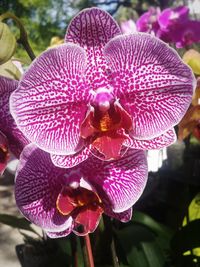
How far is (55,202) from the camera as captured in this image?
0.39 meters

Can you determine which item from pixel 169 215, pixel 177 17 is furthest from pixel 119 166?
pixel 169 215

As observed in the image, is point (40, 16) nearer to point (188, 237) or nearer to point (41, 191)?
point (188, 237)

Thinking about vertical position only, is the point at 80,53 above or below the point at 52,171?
above

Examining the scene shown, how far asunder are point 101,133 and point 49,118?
48 mm

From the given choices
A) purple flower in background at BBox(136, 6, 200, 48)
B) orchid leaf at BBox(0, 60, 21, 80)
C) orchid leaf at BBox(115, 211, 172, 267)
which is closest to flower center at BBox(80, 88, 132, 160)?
orchid leaf at BBox(0, 60, 21, 80)

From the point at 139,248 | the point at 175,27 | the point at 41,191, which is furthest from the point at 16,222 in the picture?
the point at 175,27

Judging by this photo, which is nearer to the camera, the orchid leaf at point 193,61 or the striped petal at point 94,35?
the striped petal at point 94,35

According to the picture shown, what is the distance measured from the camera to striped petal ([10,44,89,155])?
0.32 metres

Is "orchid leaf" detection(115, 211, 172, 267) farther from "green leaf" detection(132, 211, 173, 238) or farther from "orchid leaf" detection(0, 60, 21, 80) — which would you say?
"orchid leaf" detection(0, 60, 21, 80)

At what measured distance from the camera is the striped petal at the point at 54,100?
32 cm

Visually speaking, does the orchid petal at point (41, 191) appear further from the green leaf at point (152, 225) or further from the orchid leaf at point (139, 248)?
the green leaf at point (152, 225)

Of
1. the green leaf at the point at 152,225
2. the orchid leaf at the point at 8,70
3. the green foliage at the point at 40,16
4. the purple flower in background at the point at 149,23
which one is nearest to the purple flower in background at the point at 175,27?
the purple flower in background at the point at 149,23

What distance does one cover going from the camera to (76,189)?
14.5 inches

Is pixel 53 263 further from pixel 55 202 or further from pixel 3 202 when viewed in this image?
pixel 3 202
